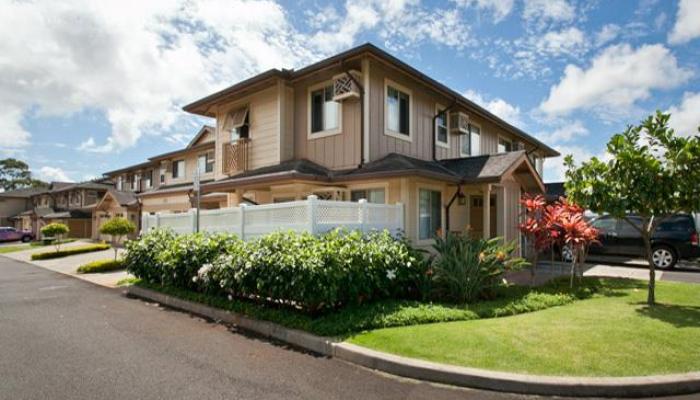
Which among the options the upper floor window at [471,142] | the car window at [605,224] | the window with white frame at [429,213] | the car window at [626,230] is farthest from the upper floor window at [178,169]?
the car window at [626,230]

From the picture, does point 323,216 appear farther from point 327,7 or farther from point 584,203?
point 327,7

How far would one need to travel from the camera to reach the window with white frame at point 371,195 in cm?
1059

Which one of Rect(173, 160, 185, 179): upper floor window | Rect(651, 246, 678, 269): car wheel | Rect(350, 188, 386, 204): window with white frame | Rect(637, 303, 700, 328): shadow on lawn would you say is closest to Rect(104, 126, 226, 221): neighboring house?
Rect(173, 160, 185, 179): upper floor window

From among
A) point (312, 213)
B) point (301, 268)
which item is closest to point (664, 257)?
point (312, 213)

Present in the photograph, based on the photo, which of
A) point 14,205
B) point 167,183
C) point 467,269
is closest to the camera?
point 467,269

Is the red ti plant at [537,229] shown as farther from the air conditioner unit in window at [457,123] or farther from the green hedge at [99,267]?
the green hedge at [99,267]

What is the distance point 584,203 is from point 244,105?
11.5 m

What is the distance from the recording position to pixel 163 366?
4703 mm

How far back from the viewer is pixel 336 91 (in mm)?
11062

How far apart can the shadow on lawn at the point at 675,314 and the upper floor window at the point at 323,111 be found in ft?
28.0

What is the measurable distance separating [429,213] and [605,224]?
27.0 ft

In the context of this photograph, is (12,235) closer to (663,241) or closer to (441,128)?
(441,128)

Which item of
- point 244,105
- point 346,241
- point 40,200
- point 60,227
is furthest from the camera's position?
point 40,200

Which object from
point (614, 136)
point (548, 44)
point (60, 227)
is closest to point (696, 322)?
point (614, 136)
